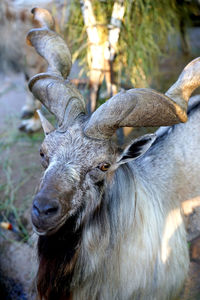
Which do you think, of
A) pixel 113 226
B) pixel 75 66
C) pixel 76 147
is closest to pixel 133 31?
pixel 75 66

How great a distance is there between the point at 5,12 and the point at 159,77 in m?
3.30

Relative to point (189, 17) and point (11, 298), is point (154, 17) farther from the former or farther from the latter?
point (11, 298)

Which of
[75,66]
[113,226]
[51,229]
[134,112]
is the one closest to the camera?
[51,229]

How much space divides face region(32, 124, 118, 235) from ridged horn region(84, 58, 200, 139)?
0.11m

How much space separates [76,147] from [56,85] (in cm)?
57

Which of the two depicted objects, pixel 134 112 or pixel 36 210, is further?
pixel 134 112

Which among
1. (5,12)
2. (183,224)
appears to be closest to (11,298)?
(183,224)

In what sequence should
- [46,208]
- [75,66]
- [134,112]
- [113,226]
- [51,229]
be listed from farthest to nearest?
[75,66] < [113,226] < [134,112] < [51,229] < [46,208]

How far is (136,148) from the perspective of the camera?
260 cm

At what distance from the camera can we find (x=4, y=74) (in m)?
8.11

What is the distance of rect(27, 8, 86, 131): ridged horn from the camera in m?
2.61

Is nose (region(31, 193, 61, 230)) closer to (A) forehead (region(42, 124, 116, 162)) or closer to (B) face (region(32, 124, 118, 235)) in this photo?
(B) face (region(32, 124, 118, 235))

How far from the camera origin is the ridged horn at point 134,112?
2.33 meters

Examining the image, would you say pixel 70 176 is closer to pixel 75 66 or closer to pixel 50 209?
pixel 50 209
